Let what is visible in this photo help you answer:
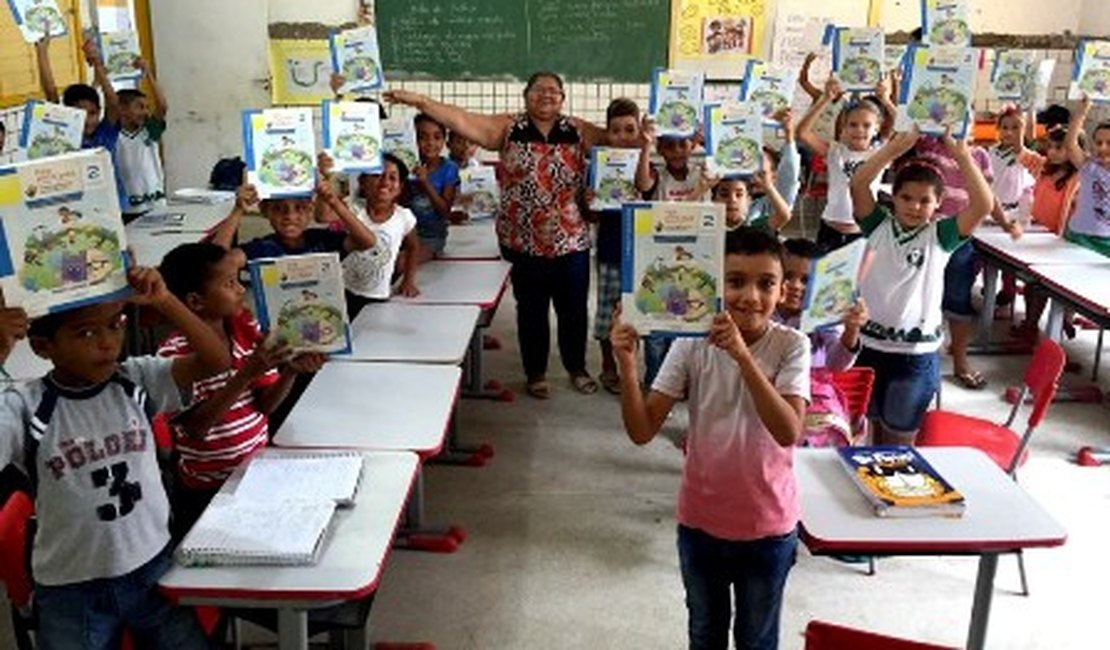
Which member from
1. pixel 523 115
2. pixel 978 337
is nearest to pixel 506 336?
pixel 523 115

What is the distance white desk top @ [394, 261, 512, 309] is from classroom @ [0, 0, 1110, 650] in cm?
4

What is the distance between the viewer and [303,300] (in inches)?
107

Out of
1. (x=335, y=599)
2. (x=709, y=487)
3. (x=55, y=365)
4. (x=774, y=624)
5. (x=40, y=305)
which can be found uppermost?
(x=40, y=305)

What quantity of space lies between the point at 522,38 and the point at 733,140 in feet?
13.9

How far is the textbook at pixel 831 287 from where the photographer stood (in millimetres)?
2963

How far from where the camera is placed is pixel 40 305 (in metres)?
1.91

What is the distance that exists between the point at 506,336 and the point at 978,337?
272 cm

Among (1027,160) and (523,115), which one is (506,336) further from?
(1027,160)

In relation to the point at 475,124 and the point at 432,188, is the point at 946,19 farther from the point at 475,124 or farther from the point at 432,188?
the point at 432,188

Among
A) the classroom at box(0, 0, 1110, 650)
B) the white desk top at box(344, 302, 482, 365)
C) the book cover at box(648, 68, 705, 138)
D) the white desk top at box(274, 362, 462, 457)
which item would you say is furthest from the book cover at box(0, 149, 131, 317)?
the book cover at box(648, 68, 705, 138)

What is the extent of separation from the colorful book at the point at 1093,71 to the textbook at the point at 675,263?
147 inches

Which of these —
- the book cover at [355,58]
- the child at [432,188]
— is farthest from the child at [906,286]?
the book cover at [355,58]

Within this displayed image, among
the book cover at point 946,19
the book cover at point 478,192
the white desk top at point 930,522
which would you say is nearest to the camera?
A: the white desk top at point 930,522

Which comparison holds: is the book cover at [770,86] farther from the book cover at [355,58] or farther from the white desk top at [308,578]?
the white desk top at [308,578]
